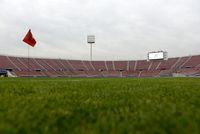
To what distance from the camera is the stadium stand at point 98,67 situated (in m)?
70.8

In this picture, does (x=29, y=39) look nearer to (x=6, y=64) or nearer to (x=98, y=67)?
(x=6, y=64)

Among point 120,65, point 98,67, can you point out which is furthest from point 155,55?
point 98,67

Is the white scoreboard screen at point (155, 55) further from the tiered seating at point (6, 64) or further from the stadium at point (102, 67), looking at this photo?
the tiered seating at point (6, 64)

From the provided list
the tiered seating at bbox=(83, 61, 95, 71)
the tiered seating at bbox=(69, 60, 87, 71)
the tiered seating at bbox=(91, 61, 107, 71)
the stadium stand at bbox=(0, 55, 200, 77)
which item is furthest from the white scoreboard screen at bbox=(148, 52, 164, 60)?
the tiered seating at bbox=(69, 60, 87, 71)

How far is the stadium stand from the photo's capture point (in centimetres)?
7081

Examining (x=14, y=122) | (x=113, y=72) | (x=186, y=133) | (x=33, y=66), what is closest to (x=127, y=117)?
(x=186, y=133)

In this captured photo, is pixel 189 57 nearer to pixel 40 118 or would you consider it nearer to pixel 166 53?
pixel 166 53

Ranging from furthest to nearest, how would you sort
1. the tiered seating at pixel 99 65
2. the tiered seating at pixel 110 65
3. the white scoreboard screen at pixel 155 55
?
the tiered seating at pixel 110 65, the tiered seating at pixel 99 65, the white scoreboard screen at pixel 155 55

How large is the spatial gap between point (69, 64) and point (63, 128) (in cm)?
8547

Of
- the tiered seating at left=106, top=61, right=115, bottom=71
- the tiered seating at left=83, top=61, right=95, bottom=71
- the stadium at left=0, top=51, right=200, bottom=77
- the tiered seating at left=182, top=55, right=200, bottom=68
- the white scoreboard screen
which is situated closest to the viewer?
the stadium at left=0, top=51, right=200, bottom=77

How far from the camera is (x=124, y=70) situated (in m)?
88.9

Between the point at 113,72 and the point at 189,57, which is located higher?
the point at 189,57

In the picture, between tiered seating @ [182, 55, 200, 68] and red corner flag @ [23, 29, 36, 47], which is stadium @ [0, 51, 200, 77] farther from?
red corner flag @ [23, 29, 36, 47]

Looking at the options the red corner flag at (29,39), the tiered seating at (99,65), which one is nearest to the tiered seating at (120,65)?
the tiered seating at (99,65)
